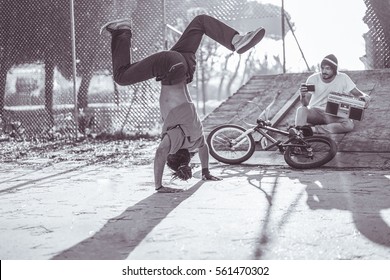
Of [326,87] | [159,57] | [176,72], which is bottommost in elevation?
[326,87]

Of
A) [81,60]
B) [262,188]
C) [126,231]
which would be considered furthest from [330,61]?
[81,60]

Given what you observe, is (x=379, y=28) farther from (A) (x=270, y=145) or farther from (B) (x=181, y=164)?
(B) (x=181, y=164)

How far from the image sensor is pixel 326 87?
766cm

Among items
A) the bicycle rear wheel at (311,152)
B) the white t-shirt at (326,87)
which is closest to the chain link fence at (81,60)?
the white t-shirt at (326,87)

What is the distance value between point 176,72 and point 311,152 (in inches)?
98.0

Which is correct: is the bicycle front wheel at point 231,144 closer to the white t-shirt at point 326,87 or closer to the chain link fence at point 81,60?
the white t-shirt at point 326,87

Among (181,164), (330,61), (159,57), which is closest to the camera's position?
(159,57)

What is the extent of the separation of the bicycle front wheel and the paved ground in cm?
73

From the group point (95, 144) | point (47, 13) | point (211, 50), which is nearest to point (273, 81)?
point (95, 144)

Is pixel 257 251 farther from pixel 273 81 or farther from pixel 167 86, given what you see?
pixel 273 81

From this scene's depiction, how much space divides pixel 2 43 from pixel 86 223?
8483mm

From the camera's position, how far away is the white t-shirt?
298 inches

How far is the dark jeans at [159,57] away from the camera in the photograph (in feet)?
16.5

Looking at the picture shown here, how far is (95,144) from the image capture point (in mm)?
10383
